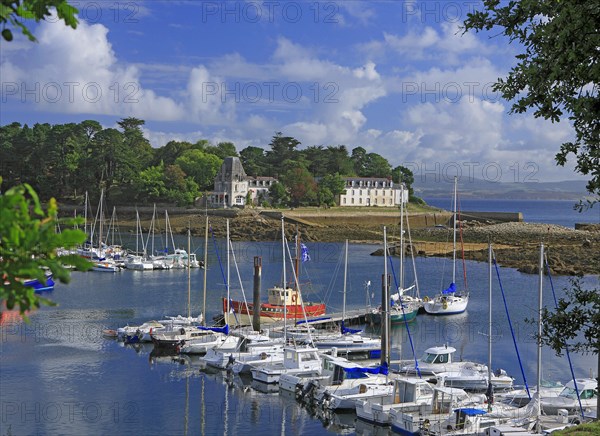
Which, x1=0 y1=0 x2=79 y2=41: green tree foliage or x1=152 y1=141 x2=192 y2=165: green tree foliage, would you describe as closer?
x1=0 y1=0 x2=79 y2=41: green tree foliage

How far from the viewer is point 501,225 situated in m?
97.6

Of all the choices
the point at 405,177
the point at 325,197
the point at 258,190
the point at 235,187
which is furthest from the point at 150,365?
the point at 405,177

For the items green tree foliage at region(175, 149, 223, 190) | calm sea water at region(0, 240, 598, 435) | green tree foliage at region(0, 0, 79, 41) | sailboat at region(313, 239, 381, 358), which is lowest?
calm sea water at region(0, 240, 598, 435)

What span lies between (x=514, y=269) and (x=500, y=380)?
39455 millimetres

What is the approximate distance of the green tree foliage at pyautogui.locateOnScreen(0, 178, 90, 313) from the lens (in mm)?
4297

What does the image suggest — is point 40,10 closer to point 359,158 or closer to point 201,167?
point 201,167

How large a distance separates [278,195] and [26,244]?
4125 inches

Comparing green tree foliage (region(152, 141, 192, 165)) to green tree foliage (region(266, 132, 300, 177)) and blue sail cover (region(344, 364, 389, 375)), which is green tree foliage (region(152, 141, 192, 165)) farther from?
blue sail cover (region(344, 364, 389, 375))

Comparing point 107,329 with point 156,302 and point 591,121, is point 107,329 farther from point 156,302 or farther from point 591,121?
point 591,121

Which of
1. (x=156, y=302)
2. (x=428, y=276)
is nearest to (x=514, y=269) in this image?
(x=428, y=276)

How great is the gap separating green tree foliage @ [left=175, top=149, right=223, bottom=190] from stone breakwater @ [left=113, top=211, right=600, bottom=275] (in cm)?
1123

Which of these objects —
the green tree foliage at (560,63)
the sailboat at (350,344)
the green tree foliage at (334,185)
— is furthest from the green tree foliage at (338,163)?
the green tree foliage at (560,63)

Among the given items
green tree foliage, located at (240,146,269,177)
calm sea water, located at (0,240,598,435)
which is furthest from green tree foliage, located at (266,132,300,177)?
calm sea water, located at (0,240,598,435)

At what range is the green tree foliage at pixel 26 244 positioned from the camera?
430cm
